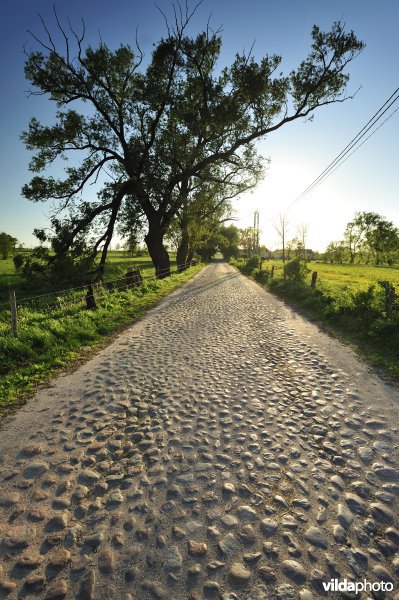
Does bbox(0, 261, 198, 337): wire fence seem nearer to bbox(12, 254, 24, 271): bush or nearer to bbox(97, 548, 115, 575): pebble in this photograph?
bbox(12, 254, 24, 271): bush

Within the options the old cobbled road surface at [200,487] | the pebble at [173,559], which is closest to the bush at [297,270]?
the old cobbled road surface at [200,487]

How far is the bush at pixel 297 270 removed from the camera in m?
20.1

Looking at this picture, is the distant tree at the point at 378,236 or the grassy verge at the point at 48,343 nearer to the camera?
the grassy verge at the point at 48,343

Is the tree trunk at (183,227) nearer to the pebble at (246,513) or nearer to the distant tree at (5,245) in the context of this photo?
the pebble at (246,513)

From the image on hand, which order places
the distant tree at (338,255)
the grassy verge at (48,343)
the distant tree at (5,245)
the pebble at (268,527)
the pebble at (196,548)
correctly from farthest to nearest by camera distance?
the distant tree at (338,255) → the distant tree at (5,245) → the grassy verge at (48,343) → the pebble at (268,527) → the pebble at (196,548)

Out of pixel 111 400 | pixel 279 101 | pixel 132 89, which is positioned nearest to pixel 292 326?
pixel 111 400

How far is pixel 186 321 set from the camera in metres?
10.5

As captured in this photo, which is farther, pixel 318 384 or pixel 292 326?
pixel 292 326

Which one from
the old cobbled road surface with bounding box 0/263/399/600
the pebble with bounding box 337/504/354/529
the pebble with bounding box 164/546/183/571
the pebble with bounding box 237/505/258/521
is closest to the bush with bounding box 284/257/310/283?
the old cobbled road surface with bounding box 0/263/399/600

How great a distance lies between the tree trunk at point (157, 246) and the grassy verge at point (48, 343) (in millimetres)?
9928

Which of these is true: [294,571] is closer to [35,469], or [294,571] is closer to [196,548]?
[196,548]

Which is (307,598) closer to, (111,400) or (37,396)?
(111,400)

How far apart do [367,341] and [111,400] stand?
7.26 meters

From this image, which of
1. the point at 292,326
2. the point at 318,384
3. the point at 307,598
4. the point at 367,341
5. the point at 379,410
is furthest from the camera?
the point at 292,326
